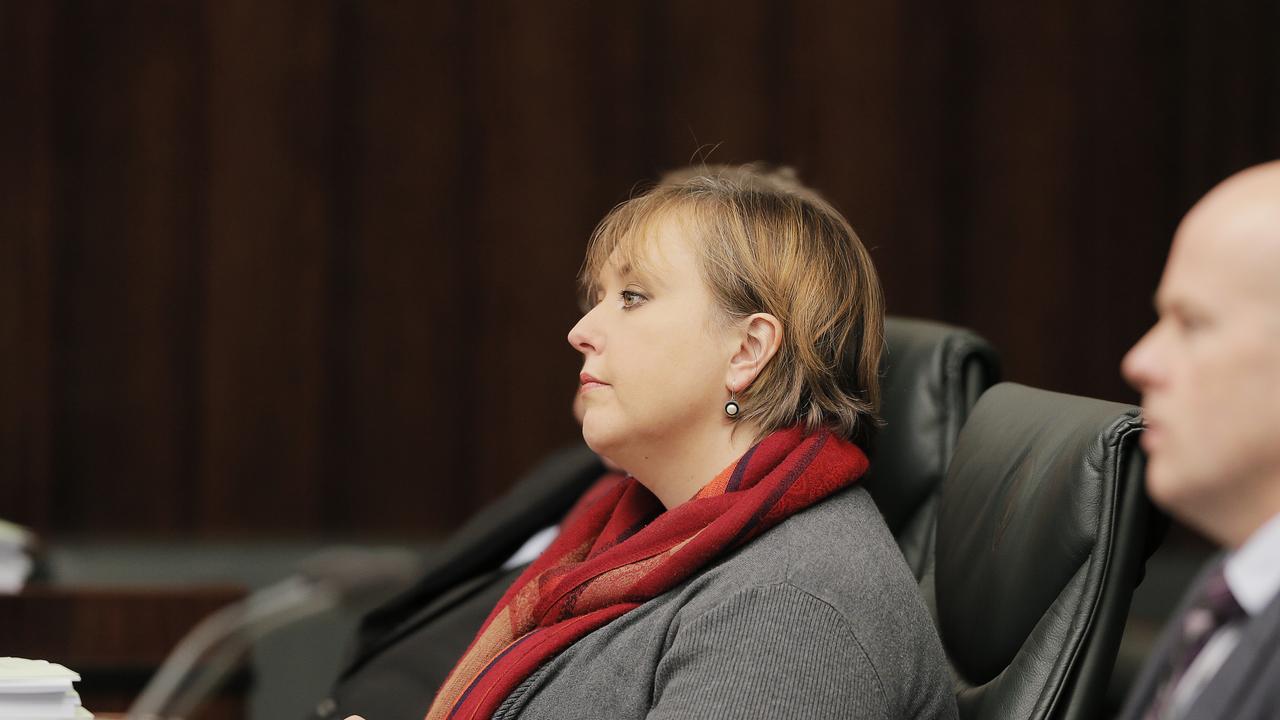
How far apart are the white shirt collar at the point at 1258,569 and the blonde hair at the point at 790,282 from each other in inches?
26.9

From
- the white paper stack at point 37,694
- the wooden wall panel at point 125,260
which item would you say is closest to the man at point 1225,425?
the white paper stack at point 37,694

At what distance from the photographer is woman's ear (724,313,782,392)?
136 centimetres

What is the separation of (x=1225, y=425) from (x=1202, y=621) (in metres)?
0.12

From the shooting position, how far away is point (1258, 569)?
69 centimetres

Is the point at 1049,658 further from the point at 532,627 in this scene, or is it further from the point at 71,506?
the point at 71,506

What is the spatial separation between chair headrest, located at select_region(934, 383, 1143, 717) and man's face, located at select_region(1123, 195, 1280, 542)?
41 centimetres

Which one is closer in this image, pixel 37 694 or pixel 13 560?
pixel 37 694

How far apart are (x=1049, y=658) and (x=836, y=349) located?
0.39 m

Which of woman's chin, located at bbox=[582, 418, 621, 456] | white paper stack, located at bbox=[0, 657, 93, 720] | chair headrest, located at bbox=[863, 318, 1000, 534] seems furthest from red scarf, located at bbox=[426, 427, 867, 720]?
white paper stack, located at bbox=[0, 657, 93, 720]

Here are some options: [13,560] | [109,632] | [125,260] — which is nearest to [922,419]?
[109,632]

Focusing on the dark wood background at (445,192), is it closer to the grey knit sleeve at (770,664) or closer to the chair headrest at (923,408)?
the chair headrest at (923,408)

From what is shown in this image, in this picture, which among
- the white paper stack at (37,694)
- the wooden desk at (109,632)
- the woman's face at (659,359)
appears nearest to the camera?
the white paper stack at (37,694)

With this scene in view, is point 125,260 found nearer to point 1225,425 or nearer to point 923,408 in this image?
point 923,408

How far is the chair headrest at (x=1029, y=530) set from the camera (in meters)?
1.13
